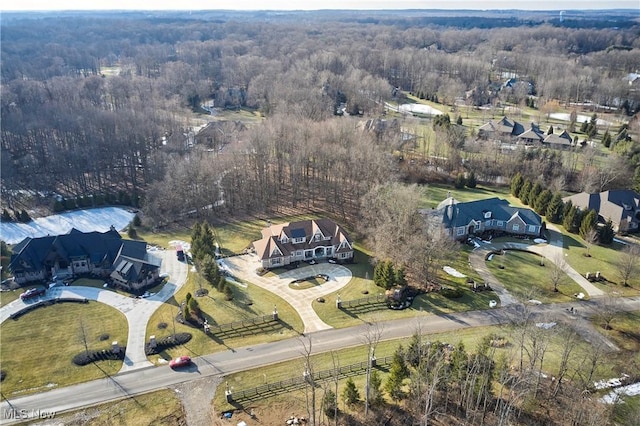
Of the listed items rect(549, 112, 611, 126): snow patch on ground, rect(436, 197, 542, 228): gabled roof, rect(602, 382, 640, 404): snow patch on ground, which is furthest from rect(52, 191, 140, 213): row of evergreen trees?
rect(549, 112, 611, 126): snow patch on ground

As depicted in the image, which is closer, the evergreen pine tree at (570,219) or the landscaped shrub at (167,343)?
the landscaped shrub at (167,343)

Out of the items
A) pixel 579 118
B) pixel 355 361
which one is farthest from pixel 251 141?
pixel 579 118

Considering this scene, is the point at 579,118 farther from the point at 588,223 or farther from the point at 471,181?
the point at 588,223

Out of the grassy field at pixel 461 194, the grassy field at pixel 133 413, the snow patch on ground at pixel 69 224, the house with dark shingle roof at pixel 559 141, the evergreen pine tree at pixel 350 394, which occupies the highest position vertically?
the house with dark shingle roof at pixel 559 141

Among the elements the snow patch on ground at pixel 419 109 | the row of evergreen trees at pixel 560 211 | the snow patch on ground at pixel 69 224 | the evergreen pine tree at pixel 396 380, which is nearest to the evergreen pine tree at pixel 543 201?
the row of evergreen trees at pixel 560 211

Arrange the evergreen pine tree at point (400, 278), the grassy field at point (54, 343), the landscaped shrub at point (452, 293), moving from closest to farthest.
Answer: the grassy field at point (54, 343), the landscaped shrub at point (452, 293), the evergreen pine tree at point (400, 278)

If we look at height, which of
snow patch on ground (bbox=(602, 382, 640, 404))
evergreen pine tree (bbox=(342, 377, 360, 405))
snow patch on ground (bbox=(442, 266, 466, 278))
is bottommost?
snow patch on ground (bbox=(442, 266, 466, 278))

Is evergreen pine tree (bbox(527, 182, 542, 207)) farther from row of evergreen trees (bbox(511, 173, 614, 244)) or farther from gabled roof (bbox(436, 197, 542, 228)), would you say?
gabled roof (bbox(436, 197, 542, 228))

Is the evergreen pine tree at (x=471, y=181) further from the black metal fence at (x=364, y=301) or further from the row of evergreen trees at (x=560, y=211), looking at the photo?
the black metal fence at (x=364, y=301)
